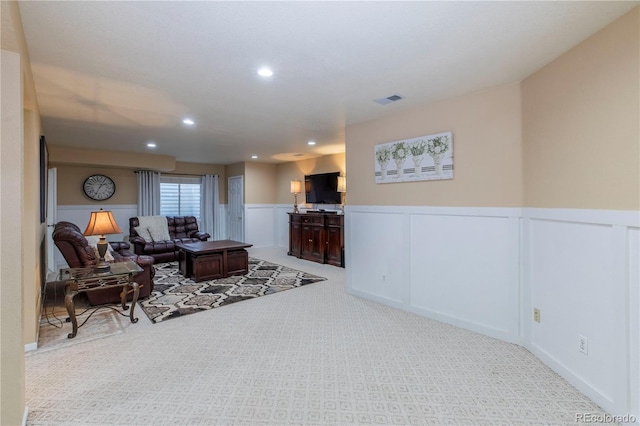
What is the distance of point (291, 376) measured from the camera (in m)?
2.23

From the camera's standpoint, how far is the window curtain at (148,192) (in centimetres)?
719

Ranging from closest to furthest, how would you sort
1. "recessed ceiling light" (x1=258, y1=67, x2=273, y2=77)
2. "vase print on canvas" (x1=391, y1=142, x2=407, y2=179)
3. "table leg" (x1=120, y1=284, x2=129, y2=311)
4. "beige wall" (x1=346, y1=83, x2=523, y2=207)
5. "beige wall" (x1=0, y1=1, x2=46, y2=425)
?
"beige wall" (x1=0, y1=1, x2=46, y2=425)
"recessed ceiling light" (x1=258, y1=67, x2=273, y2=77)
"beige wall" (x1=346, y1=83, x2=523, y2=207)
"table leg" (x1=120, y1=284, x2=129, y2=311)
"vase print on canvas" (x1=391, y1=142, x2=407, y2=179)

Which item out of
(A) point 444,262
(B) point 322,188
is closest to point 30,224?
(A) point 444,262

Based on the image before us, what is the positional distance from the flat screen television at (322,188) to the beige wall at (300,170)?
244 millimetres

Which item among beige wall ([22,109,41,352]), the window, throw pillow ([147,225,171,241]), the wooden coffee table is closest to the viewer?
beige wall ([22,109,41,352])

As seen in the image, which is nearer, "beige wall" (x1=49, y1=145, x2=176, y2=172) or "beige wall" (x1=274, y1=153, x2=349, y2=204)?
"beige wall" (x1=49, y1=145, x2=176, y2=172)

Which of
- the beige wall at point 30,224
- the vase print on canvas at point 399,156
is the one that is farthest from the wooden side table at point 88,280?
the vase print on canvas at point 399,156

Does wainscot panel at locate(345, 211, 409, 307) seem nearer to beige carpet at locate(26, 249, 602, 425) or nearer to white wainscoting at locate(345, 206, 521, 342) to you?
white wainscoting at locate(345, 206, 521, 342)

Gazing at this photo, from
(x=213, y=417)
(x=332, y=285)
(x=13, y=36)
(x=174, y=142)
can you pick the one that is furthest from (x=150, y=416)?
(x=174, y=142)

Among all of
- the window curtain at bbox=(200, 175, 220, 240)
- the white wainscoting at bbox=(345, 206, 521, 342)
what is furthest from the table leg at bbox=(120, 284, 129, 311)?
the window curtain at bbox=(200, 175, 220, 240)

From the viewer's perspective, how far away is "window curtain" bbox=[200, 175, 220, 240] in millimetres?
8430

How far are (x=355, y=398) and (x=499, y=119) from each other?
8.94ft

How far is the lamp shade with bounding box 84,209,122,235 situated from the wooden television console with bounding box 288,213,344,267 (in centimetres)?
378

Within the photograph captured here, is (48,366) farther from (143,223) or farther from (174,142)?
(143,223)
